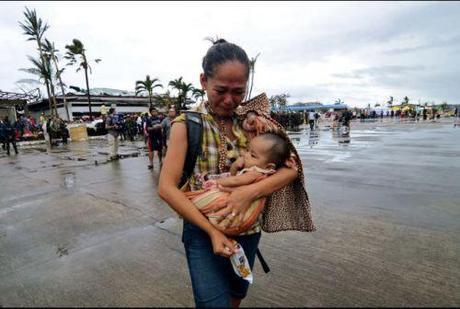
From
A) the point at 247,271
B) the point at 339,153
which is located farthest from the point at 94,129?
the point at 247,271

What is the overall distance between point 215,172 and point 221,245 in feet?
1.20

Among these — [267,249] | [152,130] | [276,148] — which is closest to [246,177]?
[276,148]

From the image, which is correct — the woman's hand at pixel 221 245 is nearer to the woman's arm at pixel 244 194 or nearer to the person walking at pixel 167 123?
the woman's arm at pixel 244 194

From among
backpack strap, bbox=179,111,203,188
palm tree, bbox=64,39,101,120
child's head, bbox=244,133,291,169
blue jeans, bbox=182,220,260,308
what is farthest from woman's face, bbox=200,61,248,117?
palm tree, bbox=64,39,101,120

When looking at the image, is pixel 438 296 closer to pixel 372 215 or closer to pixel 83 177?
pixel 372 215

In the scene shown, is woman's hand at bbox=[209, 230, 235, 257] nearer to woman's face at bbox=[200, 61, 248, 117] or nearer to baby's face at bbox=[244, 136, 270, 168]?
baby's face at bbox=[244, 136, 270, 168]

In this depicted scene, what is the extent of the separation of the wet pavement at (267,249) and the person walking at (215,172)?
118 cm

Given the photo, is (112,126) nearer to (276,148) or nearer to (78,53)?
(276,148)

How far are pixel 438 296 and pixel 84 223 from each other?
4110 millimetres

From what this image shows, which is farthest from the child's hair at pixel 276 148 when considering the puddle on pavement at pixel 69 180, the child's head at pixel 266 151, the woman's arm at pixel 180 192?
the puddle on pavement at pixel 69 180

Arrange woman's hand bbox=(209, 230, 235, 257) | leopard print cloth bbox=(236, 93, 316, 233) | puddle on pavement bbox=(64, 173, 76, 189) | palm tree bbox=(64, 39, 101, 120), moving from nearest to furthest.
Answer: woman's hand bbox=(209, 230, 235, 257)
leopard print cloth bbox=(236, 93, 316, 233)
puddle on pavement bbox=(64, 173, 76, 189)
palm tree bbox=(64, 39, 101, 120)

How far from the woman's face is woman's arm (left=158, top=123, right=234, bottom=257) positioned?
215mm

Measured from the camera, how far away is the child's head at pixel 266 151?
150 centimetres

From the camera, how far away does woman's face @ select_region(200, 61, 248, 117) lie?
4.71 ft
